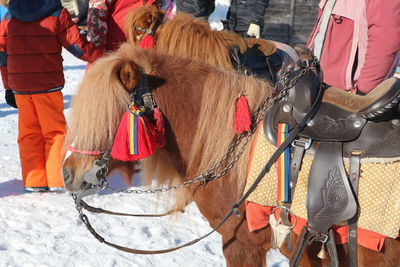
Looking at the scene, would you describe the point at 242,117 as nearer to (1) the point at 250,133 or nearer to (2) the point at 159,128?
(1) the point at 250,133

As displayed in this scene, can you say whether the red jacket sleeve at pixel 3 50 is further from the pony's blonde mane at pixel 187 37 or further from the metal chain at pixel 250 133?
the metal chain at pixel 250 133

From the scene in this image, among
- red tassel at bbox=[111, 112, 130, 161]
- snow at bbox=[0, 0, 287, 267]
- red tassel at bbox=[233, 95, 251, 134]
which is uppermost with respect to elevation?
red tassel at bbox=[233, 95, 251, 134]

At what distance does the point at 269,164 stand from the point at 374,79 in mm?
1278

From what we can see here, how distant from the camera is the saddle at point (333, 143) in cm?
162

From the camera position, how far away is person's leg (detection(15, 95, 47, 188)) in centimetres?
373

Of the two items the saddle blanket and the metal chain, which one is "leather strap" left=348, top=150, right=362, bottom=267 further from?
the metal chain

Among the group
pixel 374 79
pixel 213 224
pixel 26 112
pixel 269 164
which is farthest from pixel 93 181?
pixel 26 112

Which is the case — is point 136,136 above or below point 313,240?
above

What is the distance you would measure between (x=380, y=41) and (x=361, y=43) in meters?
0.18

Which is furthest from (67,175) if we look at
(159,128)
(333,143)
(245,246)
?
(333,143)

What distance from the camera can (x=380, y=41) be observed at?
97.8 inches

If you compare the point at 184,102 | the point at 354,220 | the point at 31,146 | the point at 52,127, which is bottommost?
the point at 31,146

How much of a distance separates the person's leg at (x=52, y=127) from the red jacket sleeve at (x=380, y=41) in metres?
2.57

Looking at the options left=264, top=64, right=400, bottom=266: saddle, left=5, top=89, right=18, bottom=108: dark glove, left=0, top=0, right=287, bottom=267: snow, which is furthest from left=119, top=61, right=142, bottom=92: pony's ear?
left=5, top=89, right=18, bottom=108: dark glove
